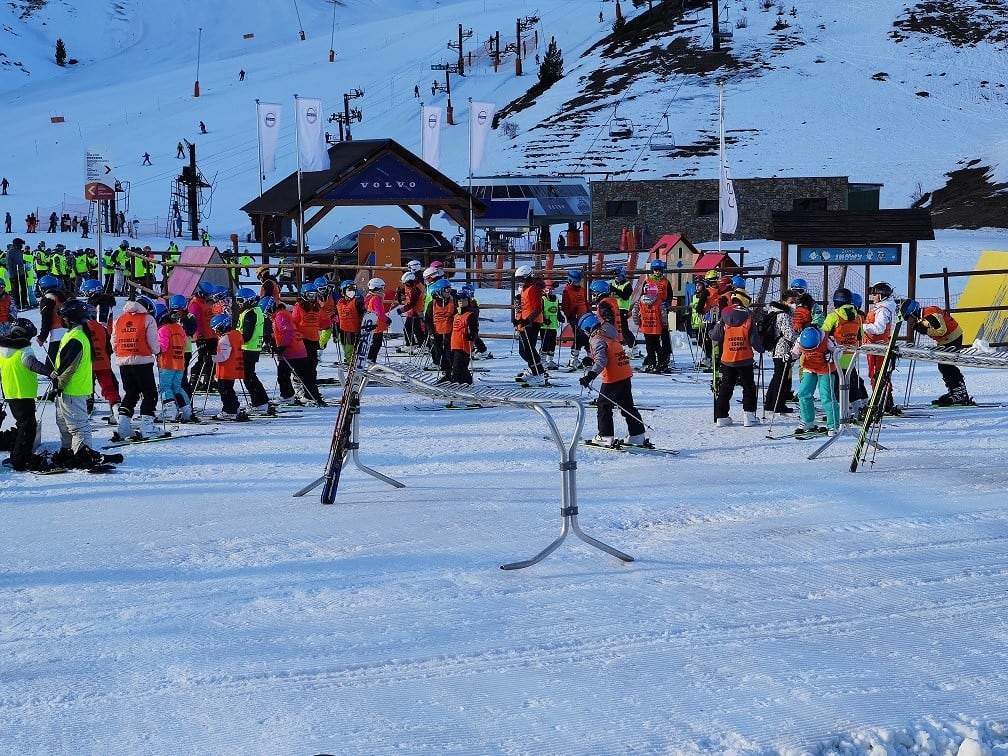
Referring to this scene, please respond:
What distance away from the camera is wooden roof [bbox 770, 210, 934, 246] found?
1864 cm

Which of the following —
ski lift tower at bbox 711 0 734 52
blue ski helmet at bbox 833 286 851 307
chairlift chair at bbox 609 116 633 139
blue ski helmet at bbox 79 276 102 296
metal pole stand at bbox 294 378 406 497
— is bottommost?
metal pole stand at bbox 294 378 406 497

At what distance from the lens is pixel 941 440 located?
38.2ft

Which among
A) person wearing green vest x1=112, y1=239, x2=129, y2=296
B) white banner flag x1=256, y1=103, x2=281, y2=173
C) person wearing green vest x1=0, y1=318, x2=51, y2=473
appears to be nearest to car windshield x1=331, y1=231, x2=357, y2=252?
white banner flag x1=256, y1=103, x2=281, y2=173

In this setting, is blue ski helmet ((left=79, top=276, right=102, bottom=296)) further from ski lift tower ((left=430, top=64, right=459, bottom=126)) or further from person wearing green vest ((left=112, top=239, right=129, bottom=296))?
ski lift tower ((left=430, top=64, right=459, bottom=126))

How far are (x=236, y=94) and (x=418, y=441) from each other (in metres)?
67.2

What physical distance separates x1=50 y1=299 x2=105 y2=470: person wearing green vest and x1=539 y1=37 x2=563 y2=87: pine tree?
61.3m

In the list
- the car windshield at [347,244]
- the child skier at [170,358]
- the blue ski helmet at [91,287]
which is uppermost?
the car windshield at [347,244]

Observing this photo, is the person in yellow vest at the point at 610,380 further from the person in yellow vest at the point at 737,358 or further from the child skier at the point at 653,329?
the child skier at the point at 653,329

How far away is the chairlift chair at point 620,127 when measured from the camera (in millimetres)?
55500

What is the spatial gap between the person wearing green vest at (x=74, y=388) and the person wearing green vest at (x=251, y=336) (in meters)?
3.00

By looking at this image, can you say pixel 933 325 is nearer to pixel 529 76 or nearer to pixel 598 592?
pixel 598 592

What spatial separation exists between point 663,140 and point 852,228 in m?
36.3

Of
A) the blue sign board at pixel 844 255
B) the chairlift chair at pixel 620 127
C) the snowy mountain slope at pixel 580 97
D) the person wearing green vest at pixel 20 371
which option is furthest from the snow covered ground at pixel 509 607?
the chairlift chair at pixel 620 127

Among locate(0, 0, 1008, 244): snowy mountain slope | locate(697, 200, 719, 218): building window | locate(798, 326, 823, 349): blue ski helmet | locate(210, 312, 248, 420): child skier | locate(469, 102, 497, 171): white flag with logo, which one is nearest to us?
locate(798, 326, 823, 349): blue ski helmet
